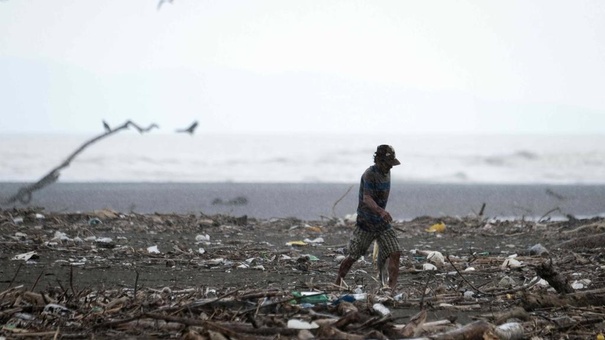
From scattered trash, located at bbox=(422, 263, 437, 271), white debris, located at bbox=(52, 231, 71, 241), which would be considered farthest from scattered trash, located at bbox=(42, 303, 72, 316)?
white debris, located at bbox=(52, 231, 71, 241)

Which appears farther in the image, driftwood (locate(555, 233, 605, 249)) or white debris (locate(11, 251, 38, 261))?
driftwood (locate(555, 233, 605, 249))

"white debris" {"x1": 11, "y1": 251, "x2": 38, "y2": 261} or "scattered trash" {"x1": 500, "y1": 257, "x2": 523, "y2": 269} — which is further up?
"scattered trash" {"x1": 500, "y1": 257, "x2": 523, "y2": 269}

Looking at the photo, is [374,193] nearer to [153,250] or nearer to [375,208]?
[375,208]

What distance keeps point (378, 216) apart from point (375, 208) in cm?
16

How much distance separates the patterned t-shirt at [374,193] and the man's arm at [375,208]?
0.05 m

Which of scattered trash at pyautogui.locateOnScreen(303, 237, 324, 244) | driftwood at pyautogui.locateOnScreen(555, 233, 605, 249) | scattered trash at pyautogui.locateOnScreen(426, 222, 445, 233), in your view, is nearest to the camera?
driftwood at pyautogui.locateOnScreen(555, 233, 605, 249)

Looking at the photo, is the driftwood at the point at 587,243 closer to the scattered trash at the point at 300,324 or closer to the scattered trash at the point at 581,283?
the scattered trash at the point at 581,283

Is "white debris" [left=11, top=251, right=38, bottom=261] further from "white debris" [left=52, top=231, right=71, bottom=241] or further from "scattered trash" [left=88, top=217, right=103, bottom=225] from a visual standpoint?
"scattered trash" [left=88, top=217, right=103, bottom=225]

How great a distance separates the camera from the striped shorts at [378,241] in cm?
839

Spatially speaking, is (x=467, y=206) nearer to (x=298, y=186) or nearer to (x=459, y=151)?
(x=298, y=186)

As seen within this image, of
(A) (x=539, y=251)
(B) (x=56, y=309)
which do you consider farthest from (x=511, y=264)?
(B) (x=56, y=309)

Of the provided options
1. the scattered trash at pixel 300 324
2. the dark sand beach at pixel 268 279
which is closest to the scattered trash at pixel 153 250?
the dark sand beach at pixel 268 279

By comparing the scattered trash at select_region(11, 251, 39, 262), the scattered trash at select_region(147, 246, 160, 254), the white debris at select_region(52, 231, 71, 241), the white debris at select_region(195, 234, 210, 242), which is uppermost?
the white debris at select_region(195, 234, 210, 242)

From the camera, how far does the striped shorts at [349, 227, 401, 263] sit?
27.5 ft
